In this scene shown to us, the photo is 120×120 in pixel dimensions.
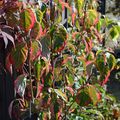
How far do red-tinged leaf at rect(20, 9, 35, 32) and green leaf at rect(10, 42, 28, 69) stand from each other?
0.33ft

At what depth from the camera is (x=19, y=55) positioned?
180 cm

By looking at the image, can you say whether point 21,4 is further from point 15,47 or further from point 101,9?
point 101,9

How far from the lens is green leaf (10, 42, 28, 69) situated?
5.89 feet

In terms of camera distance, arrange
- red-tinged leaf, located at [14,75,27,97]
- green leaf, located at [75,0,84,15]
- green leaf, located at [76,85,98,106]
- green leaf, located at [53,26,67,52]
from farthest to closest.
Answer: green leaf, located at [75,0,84,15], green leaf, located at [76,85,98,106], green leaf, located at [53,26,67,52], red-tinged leaf, located at [14,75,27,97]

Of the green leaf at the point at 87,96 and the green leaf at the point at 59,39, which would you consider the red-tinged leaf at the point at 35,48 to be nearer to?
the green leaf at the point at 59,39

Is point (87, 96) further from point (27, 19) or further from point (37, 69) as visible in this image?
point (27, 19)

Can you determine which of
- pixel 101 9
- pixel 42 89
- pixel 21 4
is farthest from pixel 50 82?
pixel 101 9

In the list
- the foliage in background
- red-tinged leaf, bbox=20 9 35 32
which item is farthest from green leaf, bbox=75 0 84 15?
red-tinged leaf, bbox=20 9 35 32

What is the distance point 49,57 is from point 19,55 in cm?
34

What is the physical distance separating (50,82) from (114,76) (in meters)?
3.79

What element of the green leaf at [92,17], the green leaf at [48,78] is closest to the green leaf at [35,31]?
the green leaf at [48,78]

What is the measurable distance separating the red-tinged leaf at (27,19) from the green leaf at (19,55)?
100 mm

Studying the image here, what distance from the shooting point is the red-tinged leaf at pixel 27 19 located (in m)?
1.73

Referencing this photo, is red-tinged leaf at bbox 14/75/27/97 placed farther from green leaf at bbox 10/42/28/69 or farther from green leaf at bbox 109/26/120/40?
green leaf at bbox 109/26/120/40
